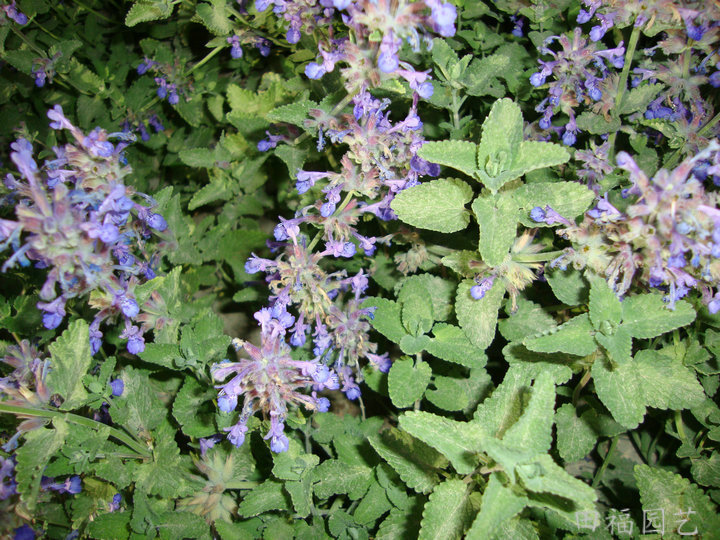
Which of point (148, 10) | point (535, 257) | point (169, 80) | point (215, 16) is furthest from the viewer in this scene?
point (169, 80)

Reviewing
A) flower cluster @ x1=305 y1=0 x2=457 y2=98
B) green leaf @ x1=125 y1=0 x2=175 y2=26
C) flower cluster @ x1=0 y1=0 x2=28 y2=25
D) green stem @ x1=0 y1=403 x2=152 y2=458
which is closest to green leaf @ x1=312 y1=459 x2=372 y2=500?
green stem @ x1=0 y1=403 x2=152 y2=458

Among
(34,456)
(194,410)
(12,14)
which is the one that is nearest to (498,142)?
(194,410)

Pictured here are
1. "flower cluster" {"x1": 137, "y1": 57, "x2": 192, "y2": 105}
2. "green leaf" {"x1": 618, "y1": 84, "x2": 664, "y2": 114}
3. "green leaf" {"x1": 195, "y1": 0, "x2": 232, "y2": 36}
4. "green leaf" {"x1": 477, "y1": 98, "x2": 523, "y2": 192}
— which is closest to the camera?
"green leaf" {"x1": 477, "y1": 98, "x2": 523, "y2": 192}

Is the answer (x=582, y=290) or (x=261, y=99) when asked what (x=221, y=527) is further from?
(x=261, y=99)

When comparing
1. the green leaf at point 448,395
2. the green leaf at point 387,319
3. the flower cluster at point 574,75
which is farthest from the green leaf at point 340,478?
the flower cluster at point 574,75

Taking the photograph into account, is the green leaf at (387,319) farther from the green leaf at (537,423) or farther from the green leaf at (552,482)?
the green leaf at (552,482)

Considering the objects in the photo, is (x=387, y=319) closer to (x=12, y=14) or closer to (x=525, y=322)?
(x=525, y=322)

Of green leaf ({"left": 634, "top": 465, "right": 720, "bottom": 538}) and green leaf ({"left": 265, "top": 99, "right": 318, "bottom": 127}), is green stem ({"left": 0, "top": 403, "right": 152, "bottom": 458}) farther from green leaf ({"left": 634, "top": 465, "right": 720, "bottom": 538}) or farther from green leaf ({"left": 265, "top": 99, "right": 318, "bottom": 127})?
green leaf ({"left": 634, "top": 465, "right": 720, "bottom": 538})
